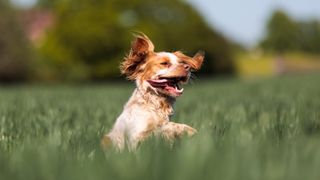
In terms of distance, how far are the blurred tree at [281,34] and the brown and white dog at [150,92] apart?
14075cm

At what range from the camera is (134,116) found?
3703mm

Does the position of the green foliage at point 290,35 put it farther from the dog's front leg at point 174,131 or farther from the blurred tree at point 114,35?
the dog's front leg at point 174,131

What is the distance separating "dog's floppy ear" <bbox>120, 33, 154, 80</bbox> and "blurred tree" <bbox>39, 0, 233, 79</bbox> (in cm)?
6177

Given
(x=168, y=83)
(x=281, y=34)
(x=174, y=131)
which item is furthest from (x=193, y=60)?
(x=281, y=34)

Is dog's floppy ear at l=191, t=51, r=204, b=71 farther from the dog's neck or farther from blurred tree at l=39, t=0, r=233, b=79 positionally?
blurred tree at l=39, t=0, r=233, b=79

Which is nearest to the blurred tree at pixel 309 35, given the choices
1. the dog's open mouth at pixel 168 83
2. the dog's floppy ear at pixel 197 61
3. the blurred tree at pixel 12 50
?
the blurred tree at pixel 12 50

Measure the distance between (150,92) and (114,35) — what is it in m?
69.4

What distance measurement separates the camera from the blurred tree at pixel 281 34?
→ 147 m

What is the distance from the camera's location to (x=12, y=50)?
54656 mm

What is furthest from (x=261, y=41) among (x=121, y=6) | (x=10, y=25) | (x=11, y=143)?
(x=11, y=143)

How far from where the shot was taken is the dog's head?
3865 mm

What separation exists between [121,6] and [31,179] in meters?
76.9

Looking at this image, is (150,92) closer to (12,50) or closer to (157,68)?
(157,68)

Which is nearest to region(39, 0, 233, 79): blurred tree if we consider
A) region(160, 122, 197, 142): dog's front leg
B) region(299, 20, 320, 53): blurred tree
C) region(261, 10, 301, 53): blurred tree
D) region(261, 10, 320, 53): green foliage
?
region(160, 122, 197, 142): dog's front leg
